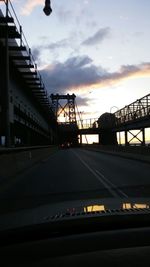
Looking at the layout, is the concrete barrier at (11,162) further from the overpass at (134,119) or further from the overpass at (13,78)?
Result: the overpass at (134,119)

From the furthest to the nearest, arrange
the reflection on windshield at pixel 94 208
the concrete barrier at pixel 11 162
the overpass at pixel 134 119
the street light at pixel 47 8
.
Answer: the overpass at pixel 134 119
the concrete barrier at pixel 11 162
the street light at pixel 47 8
the reflection on windshield at pixel 94 208

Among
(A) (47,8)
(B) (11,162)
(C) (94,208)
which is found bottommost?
(C) (94,208)

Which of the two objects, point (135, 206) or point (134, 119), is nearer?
point (135, 206)

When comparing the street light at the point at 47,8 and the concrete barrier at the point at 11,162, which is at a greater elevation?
the street light at the point at 47,8

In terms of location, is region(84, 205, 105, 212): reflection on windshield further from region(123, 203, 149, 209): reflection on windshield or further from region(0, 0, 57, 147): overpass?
region(0, 0, 57, 147): overpass

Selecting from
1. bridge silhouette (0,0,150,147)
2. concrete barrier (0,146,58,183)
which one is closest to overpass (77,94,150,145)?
bridge silhouette (0,0,150,147)

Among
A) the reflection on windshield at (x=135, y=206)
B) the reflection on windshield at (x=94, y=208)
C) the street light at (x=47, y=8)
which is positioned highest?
the street light at (x=47, y=8)

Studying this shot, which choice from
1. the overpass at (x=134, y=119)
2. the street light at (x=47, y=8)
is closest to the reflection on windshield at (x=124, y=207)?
the street light at (x=47, y=8)

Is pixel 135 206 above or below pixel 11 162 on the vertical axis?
below

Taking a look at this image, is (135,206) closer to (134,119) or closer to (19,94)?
(19,94)

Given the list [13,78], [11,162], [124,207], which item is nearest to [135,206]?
[124,207]

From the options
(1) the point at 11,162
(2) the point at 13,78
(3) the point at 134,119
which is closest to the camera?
(1) the point at 11,162

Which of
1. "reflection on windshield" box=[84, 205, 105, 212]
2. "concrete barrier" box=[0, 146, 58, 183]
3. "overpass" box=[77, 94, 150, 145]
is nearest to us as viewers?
"reflection on windshield" box=[84, 205, 105, 212]

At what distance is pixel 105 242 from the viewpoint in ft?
15.5
